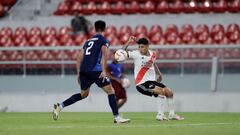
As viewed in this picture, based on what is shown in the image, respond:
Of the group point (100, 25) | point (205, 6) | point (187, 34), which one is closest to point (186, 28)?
point (187, 34)

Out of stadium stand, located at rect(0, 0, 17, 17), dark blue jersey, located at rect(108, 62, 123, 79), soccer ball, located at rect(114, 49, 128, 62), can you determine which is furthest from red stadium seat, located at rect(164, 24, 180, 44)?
soccer ball, located at rect(114, 49, 128, 62)

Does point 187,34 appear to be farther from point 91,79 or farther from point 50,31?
point 91,79

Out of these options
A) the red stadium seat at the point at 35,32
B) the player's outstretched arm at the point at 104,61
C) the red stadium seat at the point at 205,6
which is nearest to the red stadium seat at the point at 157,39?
the red stadium seat at the point at 205,6

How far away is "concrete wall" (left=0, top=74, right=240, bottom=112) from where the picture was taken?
1927 centimetres

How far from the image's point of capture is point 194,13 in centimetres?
2597

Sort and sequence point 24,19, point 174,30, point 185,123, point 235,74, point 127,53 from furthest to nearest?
point 24,19
point 174,30
point 235,74
point 127,53
point 185,123

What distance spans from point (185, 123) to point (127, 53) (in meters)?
2.10

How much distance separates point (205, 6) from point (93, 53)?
1265 centimetres

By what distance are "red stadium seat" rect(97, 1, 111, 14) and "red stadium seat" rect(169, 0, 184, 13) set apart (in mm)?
2437

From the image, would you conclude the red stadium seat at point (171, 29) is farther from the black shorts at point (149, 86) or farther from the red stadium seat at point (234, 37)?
the black shorts at point (149, 86)

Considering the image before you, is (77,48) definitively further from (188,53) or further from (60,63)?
(188,53)

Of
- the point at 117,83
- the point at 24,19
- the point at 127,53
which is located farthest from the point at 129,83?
the point at 24,19

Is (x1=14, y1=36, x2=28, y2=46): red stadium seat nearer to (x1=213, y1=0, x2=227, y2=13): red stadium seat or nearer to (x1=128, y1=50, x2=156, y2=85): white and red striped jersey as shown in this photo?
(x1=213, y1=0, x2=227, y2=13): red stadium seat

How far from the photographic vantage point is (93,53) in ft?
46.5
